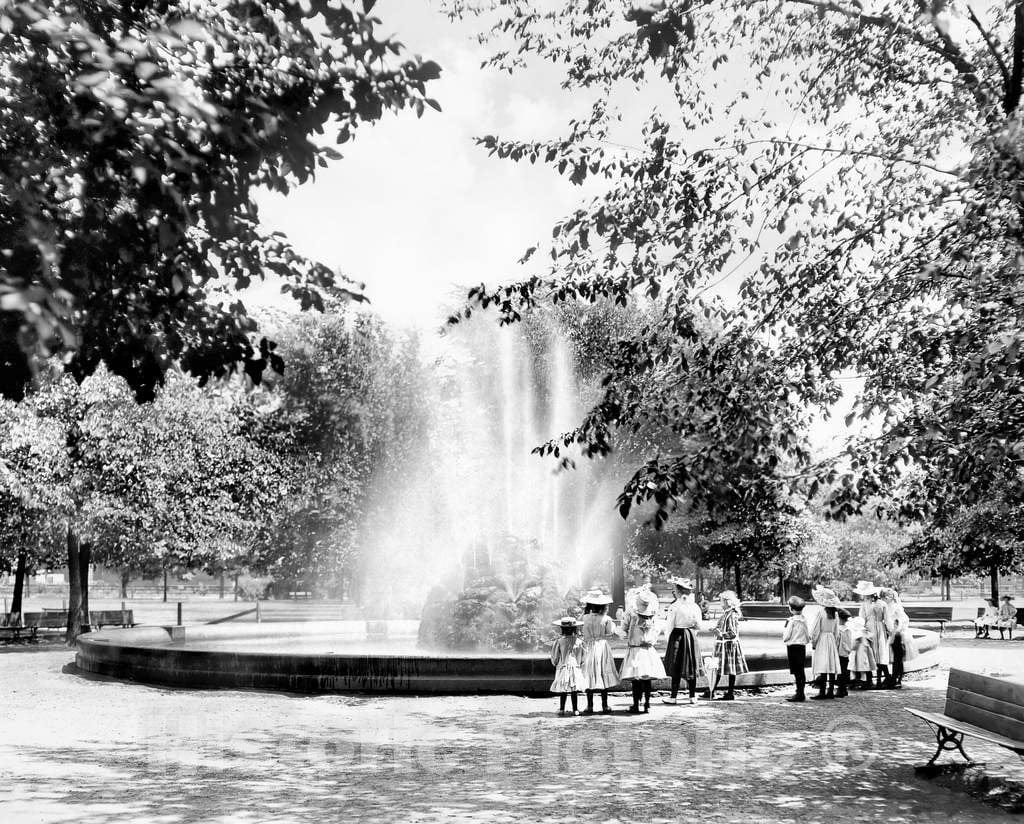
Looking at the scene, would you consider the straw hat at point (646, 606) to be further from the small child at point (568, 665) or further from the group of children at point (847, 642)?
the group of children at point (847, 642)

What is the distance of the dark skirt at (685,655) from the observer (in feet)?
48.6

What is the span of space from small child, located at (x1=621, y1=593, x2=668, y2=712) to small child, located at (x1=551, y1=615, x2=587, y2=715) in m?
0.66

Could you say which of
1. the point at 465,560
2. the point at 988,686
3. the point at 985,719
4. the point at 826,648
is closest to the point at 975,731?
the point at 985,719

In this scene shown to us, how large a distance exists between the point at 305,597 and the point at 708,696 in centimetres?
7199

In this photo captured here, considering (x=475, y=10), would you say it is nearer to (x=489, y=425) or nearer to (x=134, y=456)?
(x=134, y=456)

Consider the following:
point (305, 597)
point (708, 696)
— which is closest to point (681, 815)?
point (708, 696)

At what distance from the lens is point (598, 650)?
13.6 m

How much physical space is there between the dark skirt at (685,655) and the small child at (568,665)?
190cm

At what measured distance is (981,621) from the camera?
104 feet

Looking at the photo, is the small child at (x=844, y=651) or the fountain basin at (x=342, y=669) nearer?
the fountain basin at (x=342, y=669)

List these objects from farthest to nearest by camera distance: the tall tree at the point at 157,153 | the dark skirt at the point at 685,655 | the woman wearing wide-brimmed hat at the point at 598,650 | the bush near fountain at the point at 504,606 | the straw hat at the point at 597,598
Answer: the bush near fountain at the point at 504,606 < the dark skirt at the point at 685,655 < the straw hat at the point at 597,598 < the woman wearing wide-brimmed hat at the point at 598,650 < the tall tree at the point at 157,153

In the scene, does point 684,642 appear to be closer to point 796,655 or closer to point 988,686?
point 796,655

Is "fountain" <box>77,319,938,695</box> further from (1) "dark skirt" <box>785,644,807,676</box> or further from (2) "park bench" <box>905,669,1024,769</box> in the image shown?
(2) "park bench" <box>905,669,1024,769</box>

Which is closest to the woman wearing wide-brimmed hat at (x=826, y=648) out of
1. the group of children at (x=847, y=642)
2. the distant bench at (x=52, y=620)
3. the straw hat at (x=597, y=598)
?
the group of children at (x=847, y=642)
